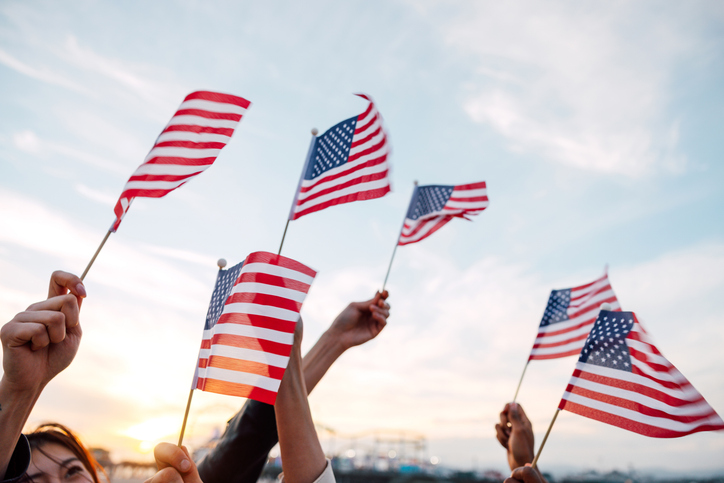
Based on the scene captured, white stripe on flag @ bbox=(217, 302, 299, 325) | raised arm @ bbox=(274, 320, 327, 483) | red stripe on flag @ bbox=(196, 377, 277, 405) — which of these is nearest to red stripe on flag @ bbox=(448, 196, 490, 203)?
white stripe on flag @ bbox=(217, 302, 299, 325)

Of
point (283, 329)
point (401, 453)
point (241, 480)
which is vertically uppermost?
point (283, 329)

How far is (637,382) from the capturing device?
3959 millimetres

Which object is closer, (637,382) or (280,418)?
(280,418)

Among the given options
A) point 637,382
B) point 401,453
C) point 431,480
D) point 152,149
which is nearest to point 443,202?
point 637,382

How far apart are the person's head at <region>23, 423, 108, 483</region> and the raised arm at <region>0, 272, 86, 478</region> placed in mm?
394

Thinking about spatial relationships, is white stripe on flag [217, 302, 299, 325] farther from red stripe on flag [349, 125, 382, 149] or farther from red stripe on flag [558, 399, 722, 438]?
red stripe on flag [349, 125, 382, 149]

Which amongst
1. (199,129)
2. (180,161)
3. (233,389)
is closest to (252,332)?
(233,389)

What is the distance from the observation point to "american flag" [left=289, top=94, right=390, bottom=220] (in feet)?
16.6

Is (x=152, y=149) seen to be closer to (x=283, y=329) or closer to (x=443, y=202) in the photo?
(x=283, y=329)

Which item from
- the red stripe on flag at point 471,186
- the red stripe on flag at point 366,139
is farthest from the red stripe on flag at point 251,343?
the red stripe on flag at point 471,186

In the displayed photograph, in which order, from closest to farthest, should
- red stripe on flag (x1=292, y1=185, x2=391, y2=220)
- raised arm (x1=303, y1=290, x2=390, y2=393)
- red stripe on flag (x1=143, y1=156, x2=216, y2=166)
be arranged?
1. raised arm (x1=303, y1=290, x2=390, y2=393)
2. red stripe on flag (x1=143, y1=156, x2=216, y2=166)
3. red stripe on flag (x1=292, y1=185, x2=391, y2=220)

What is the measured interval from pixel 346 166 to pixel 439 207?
99.4 inches

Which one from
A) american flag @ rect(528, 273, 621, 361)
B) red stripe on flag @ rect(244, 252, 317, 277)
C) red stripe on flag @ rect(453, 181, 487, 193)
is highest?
red stripe on flag @ rect(453, 181, 487, 193)

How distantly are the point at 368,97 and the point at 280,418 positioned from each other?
405 cm
